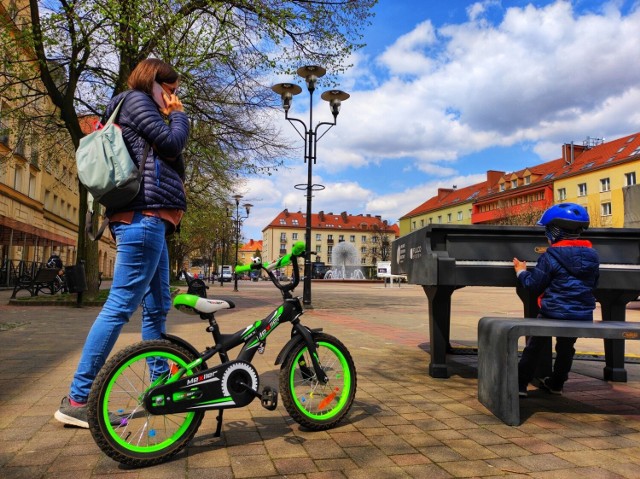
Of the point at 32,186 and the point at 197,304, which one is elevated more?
the point at 32,186

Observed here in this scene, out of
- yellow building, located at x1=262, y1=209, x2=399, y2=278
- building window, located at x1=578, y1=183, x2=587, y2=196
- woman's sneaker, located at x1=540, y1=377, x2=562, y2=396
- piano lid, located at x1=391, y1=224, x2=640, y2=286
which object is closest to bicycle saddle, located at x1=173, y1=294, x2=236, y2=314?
piano lid, located at x1=391, y1=224, x2=640, y2=286

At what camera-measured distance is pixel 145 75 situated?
118 inches

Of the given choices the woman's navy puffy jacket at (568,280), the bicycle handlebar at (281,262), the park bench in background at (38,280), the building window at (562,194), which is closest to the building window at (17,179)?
the park bench in background at (38,280)

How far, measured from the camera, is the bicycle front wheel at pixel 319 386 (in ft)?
9.80

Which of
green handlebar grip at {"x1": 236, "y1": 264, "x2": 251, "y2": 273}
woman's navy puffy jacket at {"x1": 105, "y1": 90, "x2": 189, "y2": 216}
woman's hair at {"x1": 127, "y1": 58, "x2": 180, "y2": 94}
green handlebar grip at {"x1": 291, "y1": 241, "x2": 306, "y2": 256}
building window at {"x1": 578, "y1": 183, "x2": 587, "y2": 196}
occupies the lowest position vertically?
green handlebar grip at {"x1": 236, "y1": 264, "x2": 251, "y2": 273}

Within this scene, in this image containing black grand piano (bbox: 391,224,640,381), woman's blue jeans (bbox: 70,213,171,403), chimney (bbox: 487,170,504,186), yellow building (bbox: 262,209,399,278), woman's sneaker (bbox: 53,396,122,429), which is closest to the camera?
woman's blue jeans (bbox: 70,213,171,403)

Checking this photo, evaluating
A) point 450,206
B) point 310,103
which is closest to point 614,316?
point 310,103

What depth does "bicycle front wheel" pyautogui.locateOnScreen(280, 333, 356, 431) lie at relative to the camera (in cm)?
299

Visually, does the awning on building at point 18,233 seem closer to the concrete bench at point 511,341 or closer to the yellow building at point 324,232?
the concrete bench at point 511,341

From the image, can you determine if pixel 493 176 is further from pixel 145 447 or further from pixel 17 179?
pixel 145 447

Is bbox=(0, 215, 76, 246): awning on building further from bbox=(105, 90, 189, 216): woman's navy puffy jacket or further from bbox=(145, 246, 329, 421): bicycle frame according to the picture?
bbox=(145, 246, 329, 421): bicycle frame

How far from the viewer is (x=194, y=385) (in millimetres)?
2635

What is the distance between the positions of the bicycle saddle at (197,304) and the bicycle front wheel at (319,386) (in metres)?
0.58

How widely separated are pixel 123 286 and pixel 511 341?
7.94ft
